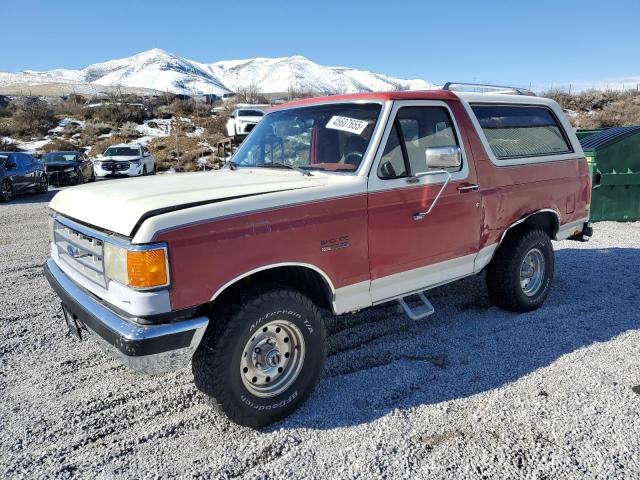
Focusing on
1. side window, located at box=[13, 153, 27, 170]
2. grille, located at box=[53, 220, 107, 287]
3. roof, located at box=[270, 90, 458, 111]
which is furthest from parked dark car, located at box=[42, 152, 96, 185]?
roof, located at box=[270, 90, 458, 111]

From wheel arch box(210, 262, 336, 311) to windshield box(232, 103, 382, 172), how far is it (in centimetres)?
80

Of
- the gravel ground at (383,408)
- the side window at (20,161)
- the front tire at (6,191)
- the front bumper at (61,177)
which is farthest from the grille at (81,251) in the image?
the front bumper at (61,177)

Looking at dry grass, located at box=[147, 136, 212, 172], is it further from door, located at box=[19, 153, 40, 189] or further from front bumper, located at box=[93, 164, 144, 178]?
door, located at box=[19, 153, 40, 189]

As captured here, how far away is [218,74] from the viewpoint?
173 meters

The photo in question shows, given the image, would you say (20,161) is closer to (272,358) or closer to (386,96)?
(386,96)

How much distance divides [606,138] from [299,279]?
25.4ft

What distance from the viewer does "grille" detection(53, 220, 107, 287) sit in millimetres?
2850

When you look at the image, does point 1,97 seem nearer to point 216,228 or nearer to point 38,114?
point 38,114

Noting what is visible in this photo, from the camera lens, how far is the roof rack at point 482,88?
14.2ft

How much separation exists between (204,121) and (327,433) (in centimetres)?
3381

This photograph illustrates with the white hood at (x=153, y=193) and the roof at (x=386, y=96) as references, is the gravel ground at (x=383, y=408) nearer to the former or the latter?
the white hood at (x=153, y=193)

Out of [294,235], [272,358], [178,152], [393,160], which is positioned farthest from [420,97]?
[178,152]

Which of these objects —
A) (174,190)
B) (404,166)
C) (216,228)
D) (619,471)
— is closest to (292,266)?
(216,228)

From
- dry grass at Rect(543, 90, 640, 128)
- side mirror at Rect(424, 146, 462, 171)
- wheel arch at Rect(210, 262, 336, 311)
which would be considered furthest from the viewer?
dry grass at Rect(543, 90, 640, 128)
